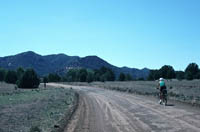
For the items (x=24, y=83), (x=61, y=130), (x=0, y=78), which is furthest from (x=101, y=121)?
(x=0, y=78)

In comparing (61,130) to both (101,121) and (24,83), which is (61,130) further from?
(24,83)

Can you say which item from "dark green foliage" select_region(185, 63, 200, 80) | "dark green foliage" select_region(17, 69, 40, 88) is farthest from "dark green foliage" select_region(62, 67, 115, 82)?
"dark green foliage" select_region(17, 69, 40, 88)

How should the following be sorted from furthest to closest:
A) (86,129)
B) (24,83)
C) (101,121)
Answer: (24,83) → (101,121) → (86,129)

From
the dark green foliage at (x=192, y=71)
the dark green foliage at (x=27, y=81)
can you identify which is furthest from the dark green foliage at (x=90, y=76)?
the dark green foliage at (x=27, y=81)

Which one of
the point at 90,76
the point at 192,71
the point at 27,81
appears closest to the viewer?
the point at 27,81

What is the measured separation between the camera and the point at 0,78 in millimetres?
164750

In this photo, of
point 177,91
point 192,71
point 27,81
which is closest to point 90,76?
point 192,71

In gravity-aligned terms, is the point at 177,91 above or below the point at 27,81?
below

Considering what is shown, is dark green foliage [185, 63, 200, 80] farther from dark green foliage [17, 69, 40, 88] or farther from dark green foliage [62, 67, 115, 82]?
dark green foliage [17, 69, 40, 88]

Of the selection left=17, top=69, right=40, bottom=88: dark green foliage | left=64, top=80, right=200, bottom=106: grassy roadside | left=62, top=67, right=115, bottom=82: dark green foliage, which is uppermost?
left=62, top=67, right=115, bottom=82: dark green foliage

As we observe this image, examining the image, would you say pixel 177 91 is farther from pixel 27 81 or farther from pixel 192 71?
pixel 192 71

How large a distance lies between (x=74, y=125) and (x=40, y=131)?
77.3 inches

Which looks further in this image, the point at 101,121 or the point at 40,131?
the point at 101,121

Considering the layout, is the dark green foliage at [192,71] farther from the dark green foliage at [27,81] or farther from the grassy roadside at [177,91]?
the grassy roadside at [177,91]
